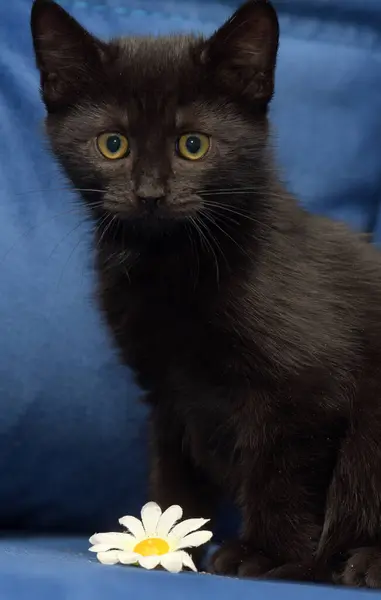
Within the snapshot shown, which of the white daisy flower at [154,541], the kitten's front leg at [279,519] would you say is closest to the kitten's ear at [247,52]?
the kitten's front leg at [279,519]

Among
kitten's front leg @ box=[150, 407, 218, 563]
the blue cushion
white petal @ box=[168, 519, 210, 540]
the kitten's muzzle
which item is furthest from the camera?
kitten's front leg @ box=[150, 407, 218, 563]

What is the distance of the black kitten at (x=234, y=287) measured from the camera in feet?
3.52

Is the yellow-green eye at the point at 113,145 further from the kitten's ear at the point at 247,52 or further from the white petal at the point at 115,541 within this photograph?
the white petal at the point at 115,541

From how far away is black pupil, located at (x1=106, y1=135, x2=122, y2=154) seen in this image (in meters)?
1.08

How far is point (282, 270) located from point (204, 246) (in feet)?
0.36

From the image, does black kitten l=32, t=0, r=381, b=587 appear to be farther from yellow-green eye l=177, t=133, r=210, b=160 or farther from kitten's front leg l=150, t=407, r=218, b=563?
kitten's front leg l=150, t=407, r=218, b=563

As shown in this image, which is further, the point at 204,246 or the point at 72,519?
the point at 72,519

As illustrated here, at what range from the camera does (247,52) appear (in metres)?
1.11

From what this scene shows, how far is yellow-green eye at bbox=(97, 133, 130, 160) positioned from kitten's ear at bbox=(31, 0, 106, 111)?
0.09 metres

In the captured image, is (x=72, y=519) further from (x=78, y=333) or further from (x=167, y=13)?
(x=167, y=13)

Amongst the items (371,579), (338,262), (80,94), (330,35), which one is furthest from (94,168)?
(330,35)

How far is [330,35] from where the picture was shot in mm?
1603

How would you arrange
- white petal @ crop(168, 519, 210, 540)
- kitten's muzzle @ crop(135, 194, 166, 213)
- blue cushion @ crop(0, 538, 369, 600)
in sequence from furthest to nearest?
white petal @ crop(168, 519, 210, 540) < kitten's muzzle @ crop(135, 194, 166, 213) < blue cushion @ crop(0, 538, 369, 600)

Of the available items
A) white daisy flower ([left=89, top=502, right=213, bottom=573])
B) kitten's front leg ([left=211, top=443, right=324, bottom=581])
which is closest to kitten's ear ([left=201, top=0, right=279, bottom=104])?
kitten's front leg ([left=211, top=443, right=324, bottom=581])
